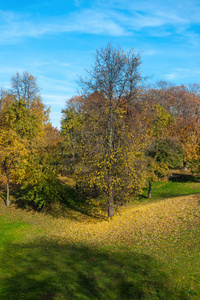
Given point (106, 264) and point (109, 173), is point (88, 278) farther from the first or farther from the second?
point (109, 173)

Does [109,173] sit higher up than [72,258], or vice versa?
[109,173]

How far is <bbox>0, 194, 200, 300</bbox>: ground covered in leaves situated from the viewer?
1143 cm

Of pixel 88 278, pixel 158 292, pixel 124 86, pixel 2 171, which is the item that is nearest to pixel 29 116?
pixel 2 171

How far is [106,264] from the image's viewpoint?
14.4m

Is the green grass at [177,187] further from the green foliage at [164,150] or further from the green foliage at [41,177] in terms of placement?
the green foliage at [41,177]

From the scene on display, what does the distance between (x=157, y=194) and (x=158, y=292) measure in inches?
1120

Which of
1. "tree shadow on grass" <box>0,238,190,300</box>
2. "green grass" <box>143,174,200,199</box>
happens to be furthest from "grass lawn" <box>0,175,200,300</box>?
"green grass" <box>143,174,200,199</box>

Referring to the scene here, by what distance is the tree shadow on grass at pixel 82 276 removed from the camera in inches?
435

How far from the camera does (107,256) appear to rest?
15711 millimetres

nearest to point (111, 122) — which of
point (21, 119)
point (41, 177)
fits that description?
point (41, 177)

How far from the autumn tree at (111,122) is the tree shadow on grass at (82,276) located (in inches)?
302

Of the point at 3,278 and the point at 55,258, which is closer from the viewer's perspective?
the point at 3,278

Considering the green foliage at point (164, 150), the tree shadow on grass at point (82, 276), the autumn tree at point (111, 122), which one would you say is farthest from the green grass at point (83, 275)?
the green foliage at point (164, 150)

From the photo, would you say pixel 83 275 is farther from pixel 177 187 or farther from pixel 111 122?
pixel 177 187
